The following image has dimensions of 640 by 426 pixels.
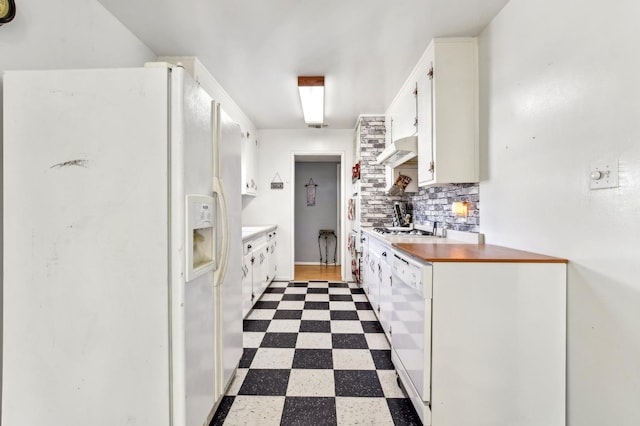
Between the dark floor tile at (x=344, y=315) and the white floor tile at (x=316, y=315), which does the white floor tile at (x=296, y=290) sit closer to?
the white floor tile at (x=316, y=315)

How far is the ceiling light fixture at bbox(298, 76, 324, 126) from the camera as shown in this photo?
2725 mm

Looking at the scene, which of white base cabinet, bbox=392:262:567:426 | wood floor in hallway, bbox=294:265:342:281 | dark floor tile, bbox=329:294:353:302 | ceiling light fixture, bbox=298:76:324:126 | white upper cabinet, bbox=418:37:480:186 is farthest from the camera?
wood floor in hallway, bbox=294:265:342:281

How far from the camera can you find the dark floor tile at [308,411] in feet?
4.91

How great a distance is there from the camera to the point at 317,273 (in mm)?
5004

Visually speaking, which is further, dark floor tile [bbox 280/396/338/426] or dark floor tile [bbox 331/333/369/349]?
dark floor tile [bbox 331/333/369/349]

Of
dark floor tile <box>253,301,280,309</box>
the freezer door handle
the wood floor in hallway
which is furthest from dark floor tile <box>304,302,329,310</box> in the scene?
the freezer door handle

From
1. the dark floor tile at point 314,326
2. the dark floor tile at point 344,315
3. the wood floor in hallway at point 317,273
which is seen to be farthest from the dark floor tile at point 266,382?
the wood floor in hallway at point 317,273

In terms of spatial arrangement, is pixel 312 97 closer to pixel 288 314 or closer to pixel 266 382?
pixel 288 314

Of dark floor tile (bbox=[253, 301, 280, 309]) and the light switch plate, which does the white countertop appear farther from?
the light switch plate

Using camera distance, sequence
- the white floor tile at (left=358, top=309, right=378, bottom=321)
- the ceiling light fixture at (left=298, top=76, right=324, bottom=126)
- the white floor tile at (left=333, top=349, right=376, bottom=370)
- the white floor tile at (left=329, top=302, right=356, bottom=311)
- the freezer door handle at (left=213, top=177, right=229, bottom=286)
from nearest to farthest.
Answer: the freezer door handle at (left=213, top=177, right=229, bottom=286), the white floor tile at (left=333, top=349, right=376, bottom=370), the ceiling light fixture at (left=298, top=76, right=324, bottom=126), the white floor tile at (left=358, top=309, right=378, bottom=321), the white floor tile at (left=329, top=302, right=356, bottom=311)

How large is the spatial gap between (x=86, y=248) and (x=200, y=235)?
44cm

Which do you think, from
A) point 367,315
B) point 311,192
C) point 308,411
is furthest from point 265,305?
point 311,192

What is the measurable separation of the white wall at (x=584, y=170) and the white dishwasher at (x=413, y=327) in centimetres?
65

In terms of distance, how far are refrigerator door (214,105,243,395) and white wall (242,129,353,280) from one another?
8.24ft
